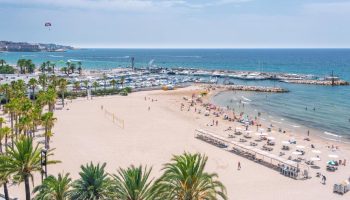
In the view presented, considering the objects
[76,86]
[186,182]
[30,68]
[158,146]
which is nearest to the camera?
[186,182]

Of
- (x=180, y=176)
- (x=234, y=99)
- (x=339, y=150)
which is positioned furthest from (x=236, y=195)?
(x=234, y=99)

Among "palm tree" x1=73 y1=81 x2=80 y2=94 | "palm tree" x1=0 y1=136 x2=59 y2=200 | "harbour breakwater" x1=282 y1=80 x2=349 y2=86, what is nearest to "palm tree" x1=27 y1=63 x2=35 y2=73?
"palm tree" x1=73 y1=81 x2=80 y2=94

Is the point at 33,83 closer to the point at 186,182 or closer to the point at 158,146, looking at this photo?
the point at 158,146

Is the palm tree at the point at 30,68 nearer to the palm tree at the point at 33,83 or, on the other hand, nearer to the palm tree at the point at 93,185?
the palm tree at the point at 33,83

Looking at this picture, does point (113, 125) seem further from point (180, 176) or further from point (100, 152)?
point (180, 176)

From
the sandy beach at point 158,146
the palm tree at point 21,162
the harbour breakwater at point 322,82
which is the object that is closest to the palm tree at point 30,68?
the sandy beach at point 158,146

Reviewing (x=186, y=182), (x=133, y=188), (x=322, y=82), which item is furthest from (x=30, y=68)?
(x=186, y=182)
